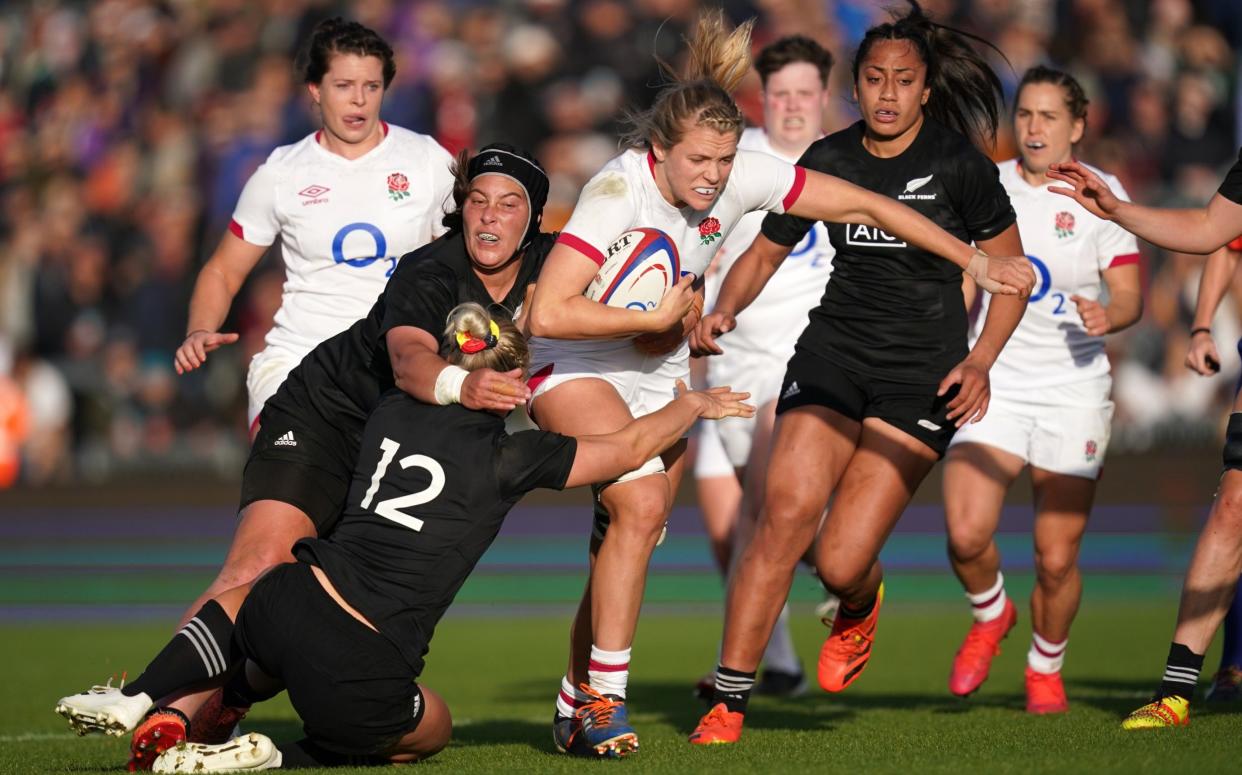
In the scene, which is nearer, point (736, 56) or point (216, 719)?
point (216, 719)

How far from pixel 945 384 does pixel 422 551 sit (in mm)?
2183

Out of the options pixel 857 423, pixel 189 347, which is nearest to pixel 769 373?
pixel 857 423

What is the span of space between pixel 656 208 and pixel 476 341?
3.40ft

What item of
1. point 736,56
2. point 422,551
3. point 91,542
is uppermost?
point 736,56

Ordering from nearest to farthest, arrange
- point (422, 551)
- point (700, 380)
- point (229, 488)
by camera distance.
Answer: point (422, 551)
point (700, 380)
point (229, 488)

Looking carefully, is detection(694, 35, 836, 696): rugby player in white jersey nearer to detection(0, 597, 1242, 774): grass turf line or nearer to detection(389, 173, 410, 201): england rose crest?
detection(0, 597, 1242, 774): grass turf line

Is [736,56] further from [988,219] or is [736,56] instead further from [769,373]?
[769,373]

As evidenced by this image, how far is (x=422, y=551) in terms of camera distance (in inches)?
207

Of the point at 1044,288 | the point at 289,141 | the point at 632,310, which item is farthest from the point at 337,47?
the point at 289,141

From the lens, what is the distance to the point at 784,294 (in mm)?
8656

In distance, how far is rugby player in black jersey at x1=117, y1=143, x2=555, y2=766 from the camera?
5766mm

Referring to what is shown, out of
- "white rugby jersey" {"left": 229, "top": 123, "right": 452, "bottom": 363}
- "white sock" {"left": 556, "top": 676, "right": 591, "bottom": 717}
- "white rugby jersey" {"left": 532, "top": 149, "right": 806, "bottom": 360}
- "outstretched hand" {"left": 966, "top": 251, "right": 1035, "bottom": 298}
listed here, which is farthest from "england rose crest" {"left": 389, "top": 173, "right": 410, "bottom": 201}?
"outstretched hand" {"left": 966, "top": 251, "right": 1035, "bottom": 298}

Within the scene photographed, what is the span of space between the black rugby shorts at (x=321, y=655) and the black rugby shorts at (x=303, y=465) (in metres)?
0.86

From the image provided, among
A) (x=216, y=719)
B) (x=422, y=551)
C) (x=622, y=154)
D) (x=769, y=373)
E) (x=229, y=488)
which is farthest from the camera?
(x=229, y=488)
